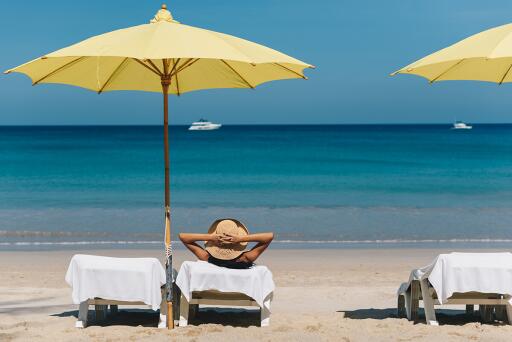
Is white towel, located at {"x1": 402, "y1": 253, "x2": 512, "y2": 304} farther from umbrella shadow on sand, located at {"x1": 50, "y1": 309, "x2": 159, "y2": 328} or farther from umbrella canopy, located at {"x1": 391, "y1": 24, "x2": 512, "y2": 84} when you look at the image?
umbrella shadow on sand, located at {"x1": 50, "y1": 309, "x2": 159, "y2": 328}

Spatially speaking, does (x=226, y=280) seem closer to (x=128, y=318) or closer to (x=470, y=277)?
(x=128, y=318)

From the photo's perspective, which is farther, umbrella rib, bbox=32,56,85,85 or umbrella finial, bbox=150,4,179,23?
umbrella rib, bbox=32,56,85,85

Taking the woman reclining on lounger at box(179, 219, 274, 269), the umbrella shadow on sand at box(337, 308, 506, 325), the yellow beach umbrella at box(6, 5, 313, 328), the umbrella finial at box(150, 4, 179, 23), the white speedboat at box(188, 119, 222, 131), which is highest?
the white speedboat at box(188, 119, 222, 131)

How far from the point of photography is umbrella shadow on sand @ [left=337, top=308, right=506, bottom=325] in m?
6.50

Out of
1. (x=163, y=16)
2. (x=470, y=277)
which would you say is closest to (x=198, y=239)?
(x=163, y=16)

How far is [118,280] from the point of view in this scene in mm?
6000

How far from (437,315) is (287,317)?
144 cm

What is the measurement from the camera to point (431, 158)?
1772 inches

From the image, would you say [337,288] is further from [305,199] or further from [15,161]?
[15,161]

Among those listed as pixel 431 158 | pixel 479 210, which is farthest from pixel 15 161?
pixel 479 210

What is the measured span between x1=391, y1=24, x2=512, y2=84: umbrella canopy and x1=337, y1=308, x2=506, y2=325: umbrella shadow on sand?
7.41 feet

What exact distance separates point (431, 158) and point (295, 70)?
131 ft

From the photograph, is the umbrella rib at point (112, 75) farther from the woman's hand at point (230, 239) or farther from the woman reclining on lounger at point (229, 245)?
the woman's hand at point (230, 239)

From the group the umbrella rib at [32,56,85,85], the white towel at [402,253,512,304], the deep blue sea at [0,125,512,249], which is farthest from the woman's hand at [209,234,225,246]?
the deep blue sea at [0,125,512,249]
